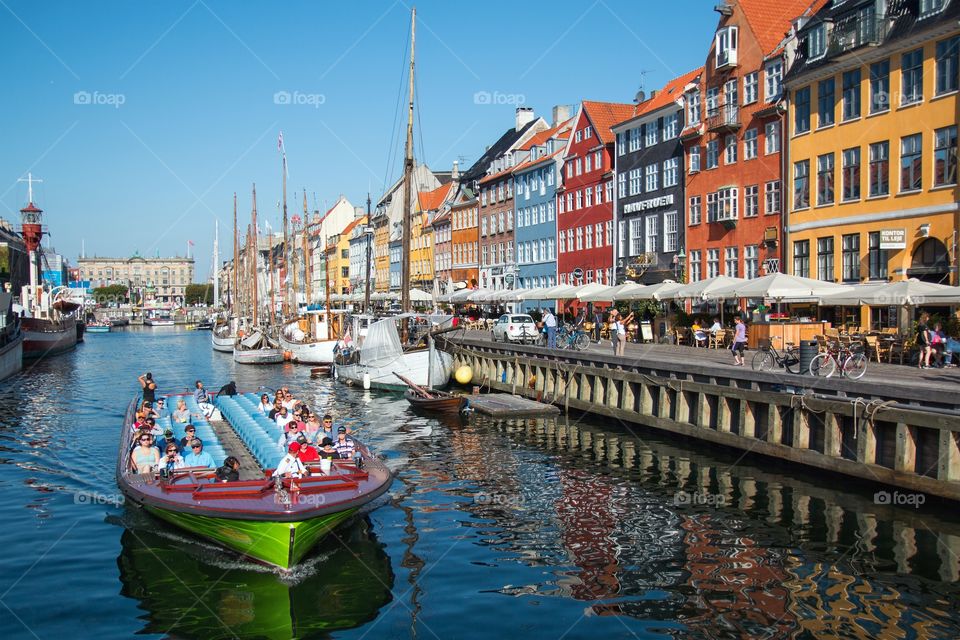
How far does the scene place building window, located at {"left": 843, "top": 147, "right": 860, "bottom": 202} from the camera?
37.0 metres

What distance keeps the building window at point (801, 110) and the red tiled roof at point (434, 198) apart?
58586 mm

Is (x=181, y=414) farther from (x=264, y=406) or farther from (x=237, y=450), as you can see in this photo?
(x=237, y=450)

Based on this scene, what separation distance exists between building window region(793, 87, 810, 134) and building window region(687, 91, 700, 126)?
8.24 m

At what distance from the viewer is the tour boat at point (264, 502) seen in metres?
14.2

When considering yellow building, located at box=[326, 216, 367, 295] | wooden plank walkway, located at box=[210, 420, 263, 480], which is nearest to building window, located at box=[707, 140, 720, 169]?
wooden plank walkway, located at box=[210, 420, 263, 480]

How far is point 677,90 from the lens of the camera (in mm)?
52844

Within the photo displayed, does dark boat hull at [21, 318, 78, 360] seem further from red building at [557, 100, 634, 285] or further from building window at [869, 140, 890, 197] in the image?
building window at [869, 140, 890, 197]

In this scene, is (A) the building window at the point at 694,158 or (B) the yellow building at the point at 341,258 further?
(B) the yellow building at the point at 341,258

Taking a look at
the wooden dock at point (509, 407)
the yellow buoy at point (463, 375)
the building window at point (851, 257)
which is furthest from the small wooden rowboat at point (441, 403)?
the building window at point (851, 257)

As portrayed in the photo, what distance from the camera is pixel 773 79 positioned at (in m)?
42.4

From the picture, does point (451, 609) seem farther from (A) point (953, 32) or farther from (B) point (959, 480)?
(A) point (953, 32)

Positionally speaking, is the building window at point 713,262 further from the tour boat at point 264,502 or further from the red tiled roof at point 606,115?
the tour boat at point 264,502

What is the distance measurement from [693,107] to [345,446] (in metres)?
36.6

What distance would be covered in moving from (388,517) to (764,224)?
30194 mm
